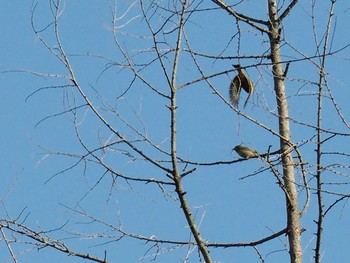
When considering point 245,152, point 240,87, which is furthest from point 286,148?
point 240,87

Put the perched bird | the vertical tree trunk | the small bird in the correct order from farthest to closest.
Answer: the perched bird, the small bird, the vertical tree trunk

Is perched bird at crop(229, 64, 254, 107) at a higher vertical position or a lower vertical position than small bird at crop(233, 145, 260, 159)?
A: higher

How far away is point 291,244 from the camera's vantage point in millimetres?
5562

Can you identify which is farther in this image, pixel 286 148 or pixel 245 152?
pixel 245 152

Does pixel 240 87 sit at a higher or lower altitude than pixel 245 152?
higher

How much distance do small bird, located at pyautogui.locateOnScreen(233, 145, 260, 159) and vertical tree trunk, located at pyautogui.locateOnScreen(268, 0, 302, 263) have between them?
0.48 ft

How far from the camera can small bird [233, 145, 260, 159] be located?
19.2ft

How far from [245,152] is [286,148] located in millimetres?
331

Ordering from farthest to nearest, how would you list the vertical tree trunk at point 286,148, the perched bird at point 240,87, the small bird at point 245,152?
the perched bird at point 240,87
the small bird at point 245,152
the vertical tree trunk at point 286,148

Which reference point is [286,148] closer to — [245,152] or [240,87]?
[245,152]

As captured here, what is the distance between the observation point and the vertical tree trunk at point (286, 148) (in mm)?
5562

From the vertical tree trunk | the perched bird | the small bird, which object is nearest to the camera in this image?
the vertical tree trunk

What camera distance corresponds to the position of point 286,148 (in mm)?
5836

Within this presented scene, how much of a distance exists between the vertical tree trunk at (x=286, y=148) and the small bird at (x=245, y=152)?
0.48 feet
